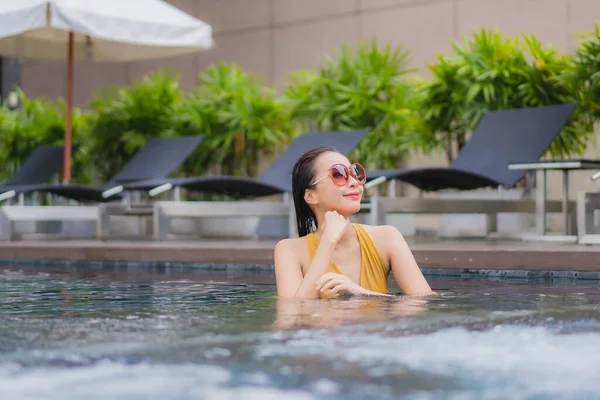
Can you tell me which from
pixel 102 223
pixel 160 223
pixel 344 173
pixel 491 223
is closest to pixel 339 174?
pixel 344 173

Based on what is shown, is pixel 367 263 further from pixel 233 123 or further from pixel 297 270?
pixel 233 123

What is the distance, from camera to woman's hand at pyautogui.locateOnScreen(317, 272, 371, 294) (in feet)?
12.2

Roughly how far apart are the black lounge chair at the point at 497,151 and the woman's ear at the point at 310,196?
13.6ft

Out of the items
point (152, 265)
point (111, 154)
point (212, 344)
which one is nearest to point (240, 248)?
point (152, 265)

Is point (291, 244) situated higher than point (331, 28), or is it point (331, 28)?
point (331, 28)

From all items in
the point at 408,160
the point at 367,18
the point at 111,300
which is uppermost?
the point at 367,18

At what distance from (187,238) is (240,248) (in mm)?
2697

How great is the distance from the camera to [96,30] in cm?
966

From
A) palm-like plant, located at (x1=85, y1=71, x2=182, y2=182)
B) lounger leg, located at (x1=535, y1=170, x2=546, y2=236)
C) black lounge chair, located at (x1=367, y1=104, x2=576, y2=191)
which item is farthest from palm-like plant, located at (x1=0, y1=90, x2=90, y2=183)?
lounger leg, located at (x1=535, y1=170, x2=546, y2=236)

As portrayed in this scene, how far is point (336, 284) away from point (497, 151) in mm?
5392

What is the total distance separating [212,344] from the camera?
2.80 m

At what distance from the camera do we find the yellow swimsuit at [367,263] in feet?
13.0

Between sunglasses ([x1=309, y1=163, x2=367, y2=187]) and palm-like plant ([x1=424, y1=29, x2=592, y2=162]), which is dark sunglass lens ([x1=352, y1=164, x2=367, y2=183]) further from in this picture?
palm-like plant ([x1=424, y1=29, x2=592, y2=162])

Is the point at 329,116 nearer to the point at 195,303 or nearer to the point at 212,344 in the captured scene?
the point at 195,303
